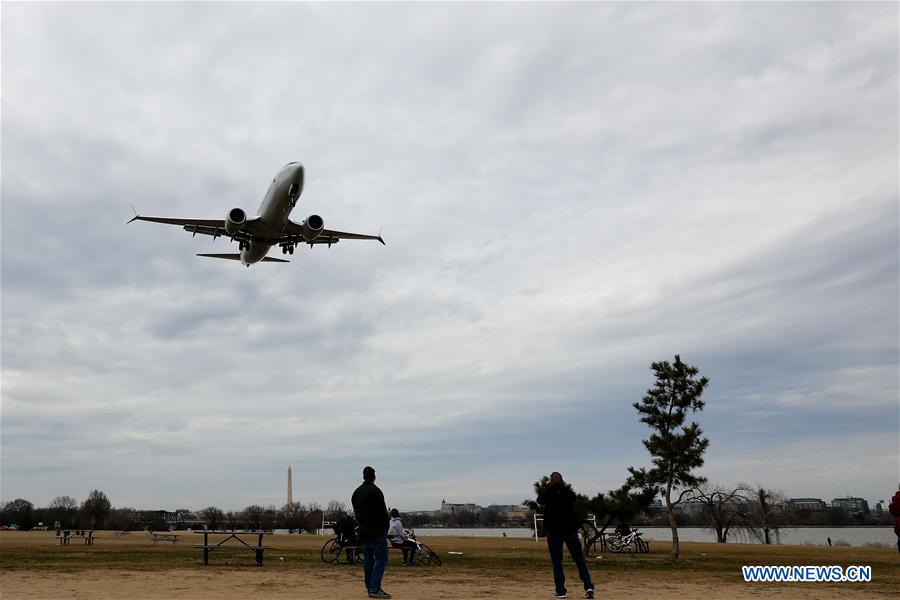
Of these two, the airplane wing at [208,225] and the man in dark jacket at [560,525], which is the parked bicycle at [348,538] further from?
the airplane wing at [208,225]

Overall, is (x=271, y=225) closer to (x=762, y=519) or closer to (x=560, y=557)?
(x=560, y=557)

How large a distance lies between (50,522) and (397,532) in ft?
357

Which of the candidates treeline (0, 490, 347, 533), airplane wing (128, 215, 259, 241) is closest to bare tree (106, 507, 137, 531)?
treeline (0, 490, 347, 533)

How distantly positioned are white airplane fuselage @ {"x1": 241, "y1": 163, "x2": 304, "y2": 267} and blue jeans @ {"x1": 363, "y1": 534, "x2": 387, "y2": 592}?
22.1 meters

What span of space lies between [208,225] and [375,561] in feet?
91.6

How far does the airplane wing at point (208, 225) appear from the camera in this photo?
32156 mm

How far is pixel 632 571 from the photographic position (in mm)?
16656

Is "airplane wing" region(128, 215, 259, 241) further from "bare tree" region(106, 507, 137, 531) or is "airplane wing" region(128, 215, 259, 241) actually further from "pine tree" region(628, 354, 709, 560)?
"bare tree" region(106, 507, 137, 531)

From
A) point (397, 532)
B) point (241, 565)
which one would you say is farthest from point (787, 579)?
point (241, 565)

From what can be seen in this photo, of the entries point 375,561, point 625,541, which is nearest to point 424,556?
point 375,561

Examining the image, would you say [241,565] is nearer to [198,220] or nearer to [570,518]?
[570,518]

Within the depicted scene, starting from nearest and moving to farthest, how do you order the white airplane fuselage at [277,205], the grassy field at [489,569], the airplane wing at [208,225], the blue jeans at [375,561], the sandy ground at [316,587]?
the blue jeans at [375,561] → the sandy ground at [316,587] → the grassy field at [489,569] → the white airplane fuselage at [277,205] → the airplane wing at [208,225]

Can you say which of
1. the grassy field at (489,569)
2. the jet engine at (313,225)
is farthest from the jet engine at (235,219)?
the grassy field at (489,569)

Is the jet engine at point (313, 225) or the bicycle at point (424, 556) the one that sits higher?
the jet engine at point (313, 225)
